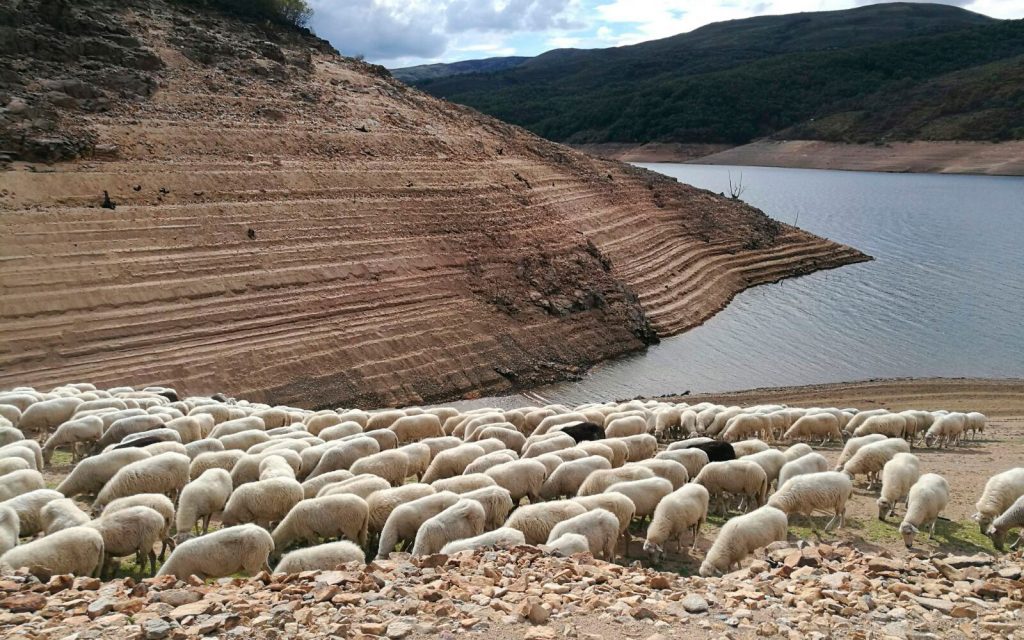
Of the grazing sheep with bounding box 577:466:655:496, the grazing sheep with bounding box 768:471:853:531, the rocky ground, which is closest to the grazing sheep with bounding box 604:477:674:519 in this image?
the grazing sheep with bounding box 577:466:655:496

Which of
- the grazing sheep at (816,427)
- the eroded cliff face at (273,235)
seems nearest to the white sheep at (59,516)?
the eroded cliff face at (273,235)

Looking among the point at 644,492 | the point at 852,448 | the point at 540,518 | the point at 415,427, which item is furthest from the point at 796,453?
the point at 415,427

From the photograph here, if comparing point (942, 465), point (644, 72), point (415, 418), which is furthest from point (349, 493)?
point (644, 72)

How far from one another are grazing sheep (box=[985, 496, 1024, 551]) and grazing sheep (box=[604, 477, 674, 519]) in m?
4.09

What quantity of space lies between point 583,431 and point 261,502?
6.50 meters

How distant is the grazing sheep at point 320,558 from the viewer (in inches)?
323

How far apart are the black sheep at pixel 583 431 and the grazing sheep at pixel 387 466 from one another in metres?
3.57

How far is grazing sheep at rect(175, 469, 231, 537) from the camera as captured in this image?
10156 millimetres

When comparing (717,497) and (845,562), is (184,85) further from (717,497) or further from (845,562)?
(845,562)

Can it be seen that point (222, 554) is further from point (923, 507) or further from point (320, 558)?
point (923, 507)

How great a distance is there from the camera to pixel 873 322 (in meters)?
34.2

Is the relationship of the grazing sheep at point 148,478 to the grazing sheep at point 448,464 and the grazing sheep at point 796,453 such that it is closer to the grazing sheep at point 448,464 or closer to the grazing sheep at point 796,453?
the grazing sheep at point 448,464

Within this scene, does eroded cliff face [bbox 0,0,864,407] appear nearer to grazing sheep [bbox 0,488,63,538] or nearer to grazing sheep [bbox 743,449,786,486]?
grazing sheep [bbox 0,488,63,538]

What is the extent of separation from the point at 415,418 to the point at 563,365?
12815 millimetres
